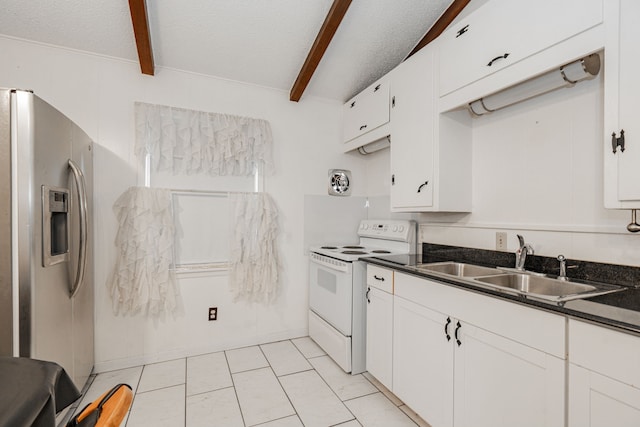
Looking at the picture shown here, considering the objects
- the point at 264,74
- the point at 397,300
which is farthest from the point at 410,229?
the point at 264,74

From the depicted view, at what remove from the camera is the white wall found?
92.8 inches

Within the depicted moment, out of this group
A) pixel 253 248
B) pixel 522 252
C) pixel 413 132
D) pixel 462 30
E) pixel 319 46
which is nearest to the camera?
pixel 522 252

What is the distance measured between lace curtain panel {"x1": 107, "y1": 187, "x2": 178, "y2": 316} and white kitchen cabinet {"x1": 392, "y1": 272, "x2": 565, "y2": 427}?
1.88 metres

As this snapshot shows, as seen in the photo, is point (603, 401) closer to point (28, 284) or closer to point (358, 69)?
point (28, 284)

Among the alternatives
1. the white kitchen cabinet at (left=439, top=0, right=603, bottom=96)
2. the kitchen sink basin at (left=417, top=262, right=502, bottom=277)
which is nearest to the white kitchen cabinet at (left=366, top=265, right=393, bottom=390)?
the kitchen sink basin at (left=417, top=262, right=502, bottom=277)

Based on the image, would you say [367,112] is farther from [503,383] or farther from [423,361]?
[503,383]

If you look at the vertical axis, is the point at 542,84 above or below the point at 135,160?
above

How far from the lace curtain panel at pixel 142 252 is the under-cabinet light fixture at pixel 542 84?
2.46 metres

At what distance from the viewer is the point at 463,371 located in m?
1.48

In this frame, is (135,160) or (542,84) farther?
(135,160)

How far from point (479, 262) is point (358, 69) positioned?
78.1 inches

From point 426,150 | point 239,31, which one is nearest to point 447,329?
point 426,150

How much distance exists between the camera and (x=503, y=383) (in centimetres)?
129

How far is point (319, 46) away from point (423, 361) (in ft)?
7.55
